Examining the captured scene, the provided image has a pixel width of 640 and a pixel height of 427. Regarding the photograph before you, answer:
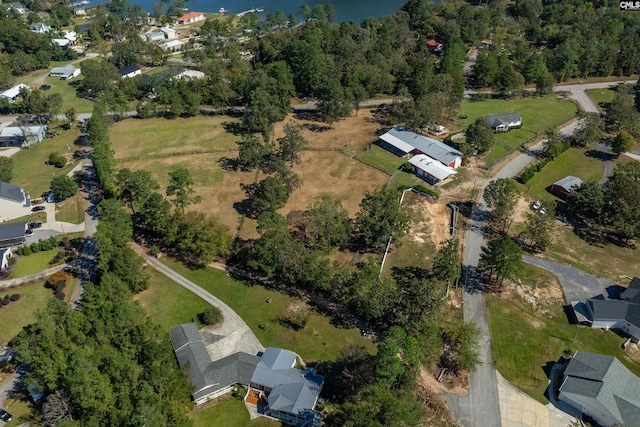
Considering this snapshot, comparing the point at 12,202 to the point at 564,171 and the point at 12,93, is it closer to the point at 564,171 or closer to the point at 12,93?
the point at 12,93

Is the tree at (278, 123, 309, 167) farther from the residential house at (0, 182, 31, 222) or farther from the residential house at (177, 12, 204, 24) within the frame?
the residential house at (177, 12, 204, 24)

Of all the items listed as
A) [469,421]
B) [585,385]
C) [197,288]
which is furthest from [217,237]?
[585,385]

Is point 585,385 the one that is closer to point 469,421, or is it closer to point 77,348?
point 469,421

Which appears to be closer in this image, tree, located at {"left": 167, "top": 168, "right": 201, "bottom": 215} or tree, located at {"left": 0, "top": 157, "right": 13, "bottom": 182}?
tree, located at {"left": 167, "top": 168, "right": 201, "bottom": 215}

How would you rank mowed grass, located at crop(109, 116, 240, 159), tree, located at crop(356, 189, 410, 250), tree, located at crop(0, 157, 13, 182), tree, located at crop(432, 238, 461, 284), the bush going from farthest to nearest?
mowed grass, located at crop(109, 116, 240, 159) → tree, located at crop(0, 157, 13, 182) → tree, located at crop(356, 189, 410, 250) → tree, located at crop(432, 238, 461, 284) → the bush

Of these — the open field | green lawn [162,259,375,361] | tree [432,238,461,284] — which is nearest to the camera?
the open field

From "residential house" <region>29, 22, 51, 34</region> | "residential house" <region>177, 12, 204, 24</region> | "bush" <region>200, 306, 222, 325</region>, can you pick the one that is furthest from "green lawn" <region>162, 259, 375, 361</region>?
"residential house" <region>177, 12, 204, 24</region>
